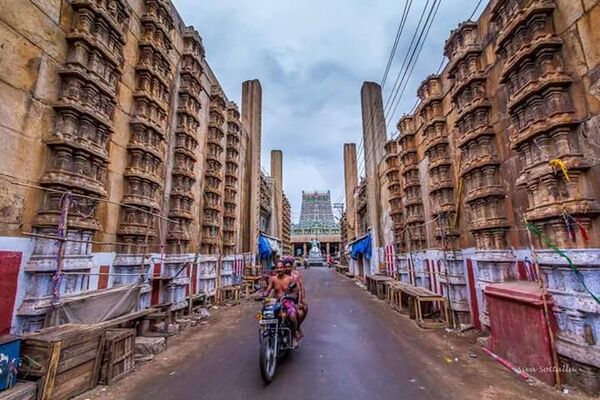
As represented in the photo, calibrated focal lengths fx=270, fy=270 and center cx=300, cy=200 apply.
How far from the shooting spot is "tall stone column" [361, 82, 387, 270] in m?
16.7

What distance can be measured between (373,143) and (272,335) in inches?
604

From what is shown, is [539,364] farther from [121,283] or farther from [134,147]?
[134,147]

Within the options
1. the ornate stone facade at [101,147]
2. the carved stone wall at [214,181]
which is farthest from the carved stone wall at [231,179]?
the ornate stone facade at [101,147]

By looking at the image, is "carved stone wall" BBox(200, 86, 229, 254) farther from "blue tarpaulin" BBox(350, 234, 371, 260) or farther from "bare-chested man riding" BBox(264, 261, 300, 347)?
"blue tarpaulin" BBox(350, 234, 371, 260)

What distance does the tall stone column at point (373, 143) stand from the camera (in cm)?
1666

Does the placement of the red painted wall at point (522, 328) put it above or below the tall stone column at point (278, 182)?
below

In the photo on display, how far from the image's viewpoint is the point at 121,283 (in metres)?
6.38

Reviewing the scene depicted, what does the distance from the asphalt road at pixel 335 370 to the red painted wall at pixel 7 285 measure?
66.7 inches

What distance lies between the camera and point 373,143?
17562mm

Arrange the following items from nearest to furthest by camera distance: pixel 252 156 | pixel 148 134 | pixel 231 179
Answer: pixel 148 134, pixel 231 179, pixel 252 156

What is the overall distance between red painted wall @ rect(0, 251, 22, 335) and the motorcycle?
3661 mm

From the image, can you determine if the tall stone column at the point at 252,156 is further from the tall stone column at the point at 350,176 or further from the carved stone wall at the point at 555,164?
the carved stone wall at the point at 555,164

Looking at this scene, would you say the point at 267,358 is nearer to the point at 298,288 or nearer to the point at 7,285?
the point at 298,288

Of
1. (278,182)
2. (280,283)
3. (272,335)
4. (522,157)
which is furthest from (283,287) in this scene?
(278,182)
